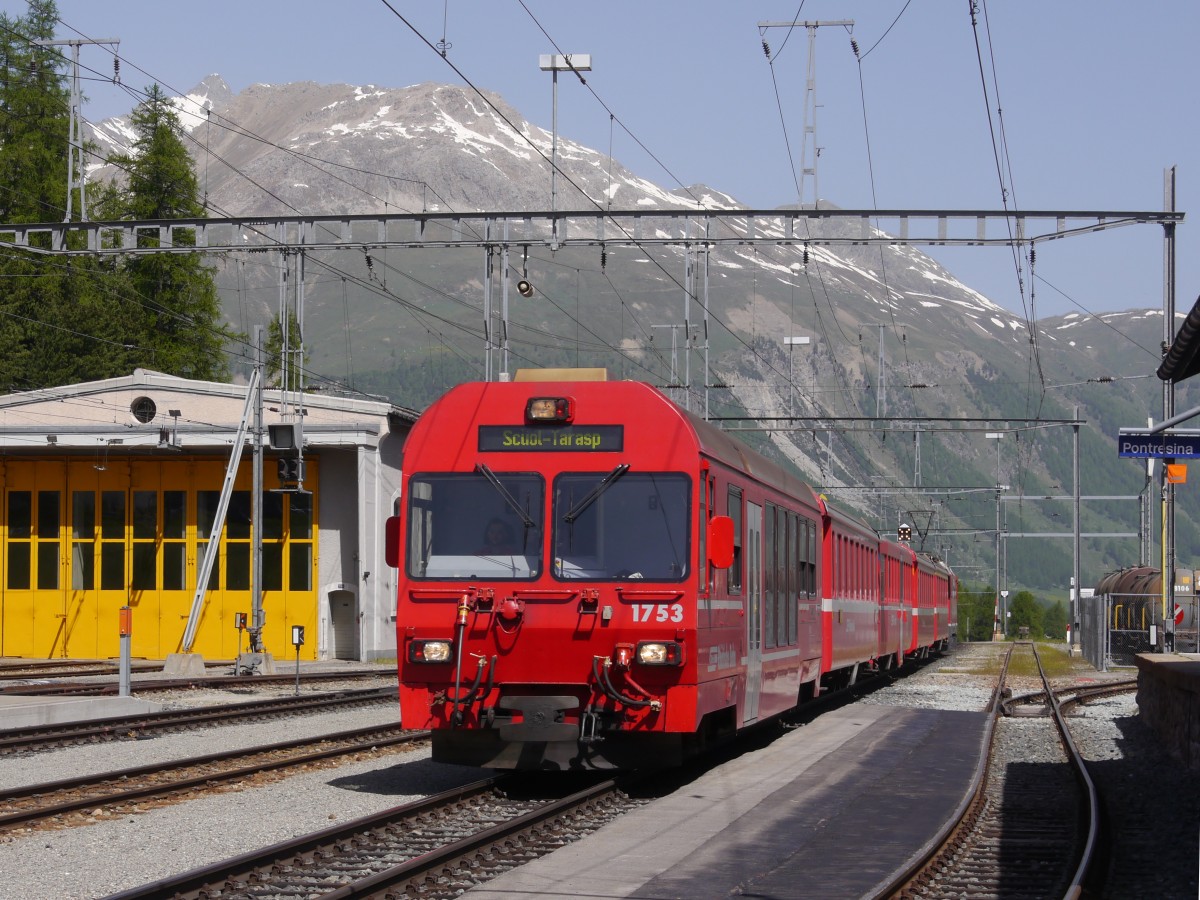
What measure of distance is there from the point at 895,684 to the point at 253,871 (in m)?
25.9

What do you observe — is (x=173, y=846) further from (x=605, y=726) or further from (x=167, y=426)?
(x=167, y=426)

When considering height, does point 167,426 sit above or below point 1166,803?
above

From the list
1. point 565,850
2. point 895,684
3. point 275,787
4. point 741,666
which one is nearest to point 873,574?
point 895,684

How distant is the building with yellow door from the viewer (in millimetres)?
43000

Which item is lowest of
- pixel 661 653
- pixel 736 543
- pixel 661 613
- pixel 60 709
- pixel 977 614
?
pixel 977 614

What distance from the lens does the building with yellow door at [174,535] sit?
43000 mm

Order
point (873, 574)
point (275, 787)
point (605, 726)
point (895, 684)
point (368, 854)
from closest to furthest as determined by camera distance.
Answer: point (368, 854) → point (605, 726) → point (275, 787) → point (873, 574) → point (895, 684)

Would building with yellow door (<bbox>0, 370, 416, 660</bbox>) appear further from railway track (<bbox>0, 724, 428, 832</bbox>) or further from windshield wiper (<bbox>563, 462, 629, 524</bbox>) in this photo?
windshield wiper (<bbox>563, 462, 629, 524</bbox>)

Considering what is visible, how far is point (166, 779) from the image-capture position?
1488 centimetres

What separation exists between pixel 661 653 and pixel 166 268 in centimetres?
6469

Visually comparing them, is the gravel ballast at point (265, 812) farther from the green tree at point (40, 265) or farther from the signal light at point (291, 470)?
the green tree at point (40, 265)

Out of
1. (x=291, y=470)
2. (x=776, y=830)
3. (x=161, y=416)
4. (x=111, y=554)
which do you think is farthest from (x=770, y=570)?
(x=111, y=554)

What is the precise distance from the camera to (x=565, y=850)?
10.5 meters

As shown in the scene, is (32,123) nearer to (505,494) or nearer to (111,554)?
(111,554)
